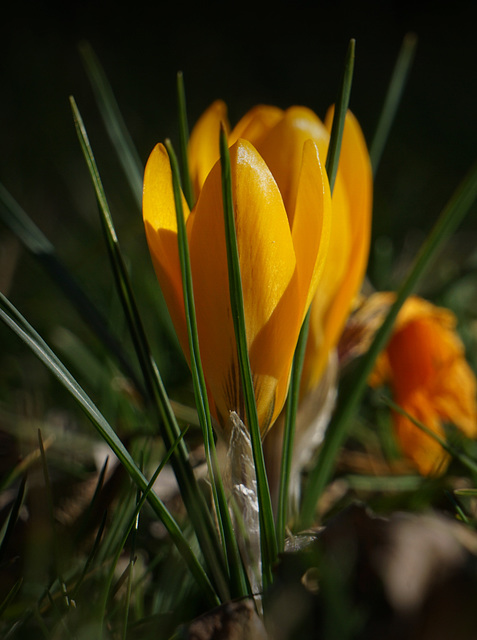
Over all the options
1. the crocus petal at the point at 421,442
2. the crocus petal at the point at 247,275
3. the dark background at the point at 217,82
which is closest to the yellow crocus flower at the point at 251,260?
the crocus petal at the point at 247,275

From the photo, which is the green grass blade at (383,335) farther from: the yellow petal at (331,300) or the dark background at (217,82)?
the dark background at (217,82)

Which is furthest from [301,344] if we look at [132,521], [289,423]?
[132,521]

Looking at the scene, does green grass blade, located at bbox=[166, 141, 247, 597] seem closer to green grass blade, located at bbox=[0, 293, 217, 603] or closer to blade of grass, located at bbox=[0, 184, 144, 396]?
green grass blade, located at bbox=[0, 293, 217, 603]

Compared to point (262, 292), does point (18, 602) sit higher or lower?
lower

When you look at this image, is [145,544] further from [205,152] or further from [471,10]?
[471,10]

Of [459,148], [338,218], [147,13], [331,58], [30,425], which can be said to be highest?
[147,13]

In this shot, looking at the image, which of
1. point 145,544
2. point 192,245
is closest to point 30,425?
point 145,544

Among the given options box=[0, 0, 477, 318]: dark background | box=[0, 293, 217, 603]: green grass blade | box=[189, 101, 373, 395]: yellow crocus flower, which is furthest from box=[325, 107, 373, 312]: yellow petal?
box=[0, 0, 477, 318]: dark background
